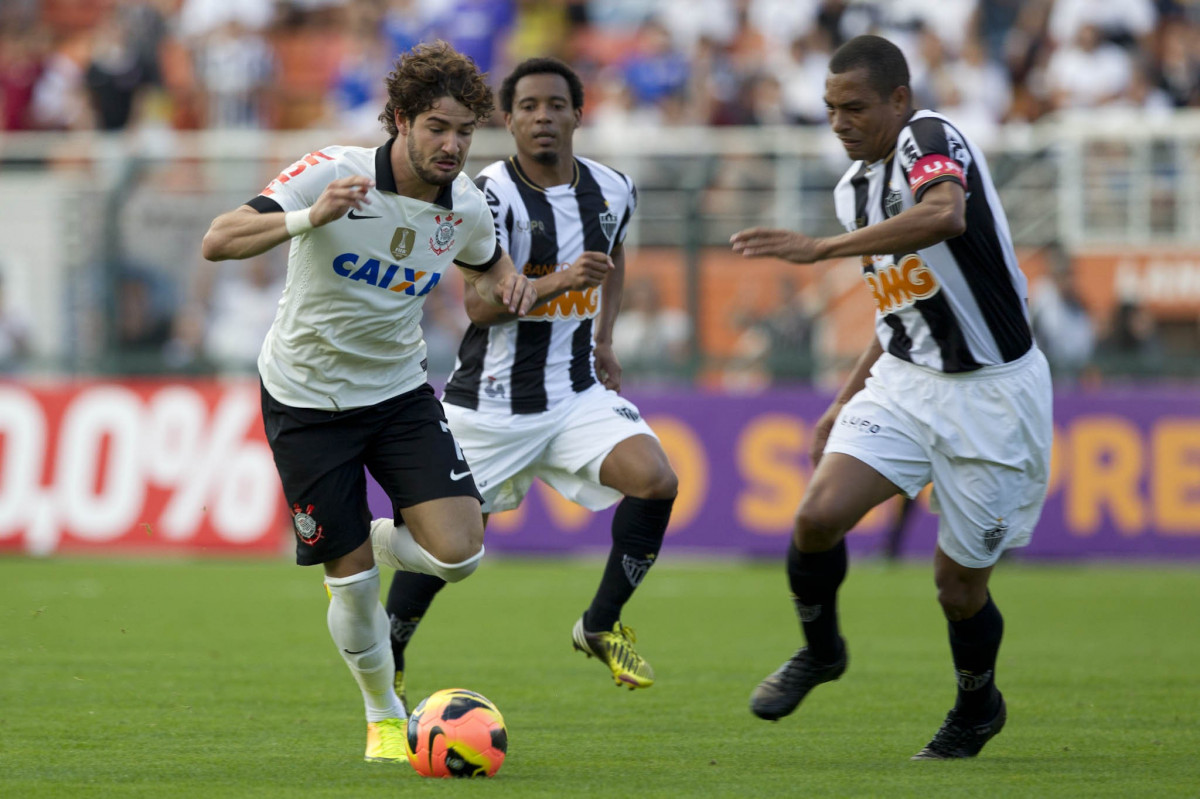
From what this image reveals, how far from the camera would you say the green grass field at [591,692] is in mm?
5426

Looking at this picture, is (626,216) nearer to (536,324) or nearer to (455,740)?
(536,324)

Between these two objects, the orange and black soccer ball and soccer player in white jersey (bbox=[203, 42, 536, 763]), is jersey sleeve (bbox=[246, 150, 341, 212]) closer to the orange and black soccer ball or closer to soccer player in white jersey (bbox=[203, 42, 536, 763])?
soccer player in white jersey (bbox=[203, 42, 536, 763])

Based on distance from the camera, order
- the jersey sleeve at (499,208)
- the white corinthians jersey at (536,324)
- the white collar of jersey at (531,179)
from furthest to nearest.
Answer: the white collar of jersey at (531,179) < the white corinthians jersey at (536,324) < the jersey sleeve at (499,208)

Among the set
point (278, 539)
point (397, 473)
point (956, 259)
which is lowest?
point (278, 539)

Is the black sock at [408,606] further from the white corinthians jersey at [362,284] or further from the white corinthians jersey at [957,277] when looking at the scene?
the white corinthians jersey at [957,277]

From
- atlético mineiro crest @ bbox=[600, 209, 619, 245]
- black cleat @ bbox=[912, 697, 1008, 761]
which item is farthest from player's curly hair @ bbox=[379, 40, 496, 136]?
black cleat @ bbox=[912, 697, 1008, 761]

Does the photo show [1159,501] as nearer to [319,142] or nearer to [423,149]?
[319,142]

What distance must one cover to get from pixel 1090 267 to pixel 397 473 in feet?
36.3

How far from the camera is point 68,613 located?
10.5m

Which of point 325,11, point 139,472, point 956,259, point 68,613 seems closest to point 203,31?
point 325,11

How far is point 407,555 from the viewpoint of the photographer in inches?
241

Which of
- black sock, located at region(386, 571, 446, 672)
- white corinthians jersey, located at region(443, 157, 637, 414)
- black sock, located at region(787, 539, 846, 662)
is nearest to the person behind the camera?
black sock, located at region(787, 539, 846, 662)

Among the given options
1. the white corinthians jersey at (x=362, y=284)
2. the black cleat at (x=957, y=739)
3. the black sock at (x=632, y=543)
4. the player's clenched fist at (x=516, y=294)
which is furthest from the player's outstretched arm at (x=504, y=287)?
the black cleat at (x=957, y=739)

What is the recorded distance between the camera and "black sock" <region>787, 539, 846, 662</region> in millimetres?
6160
